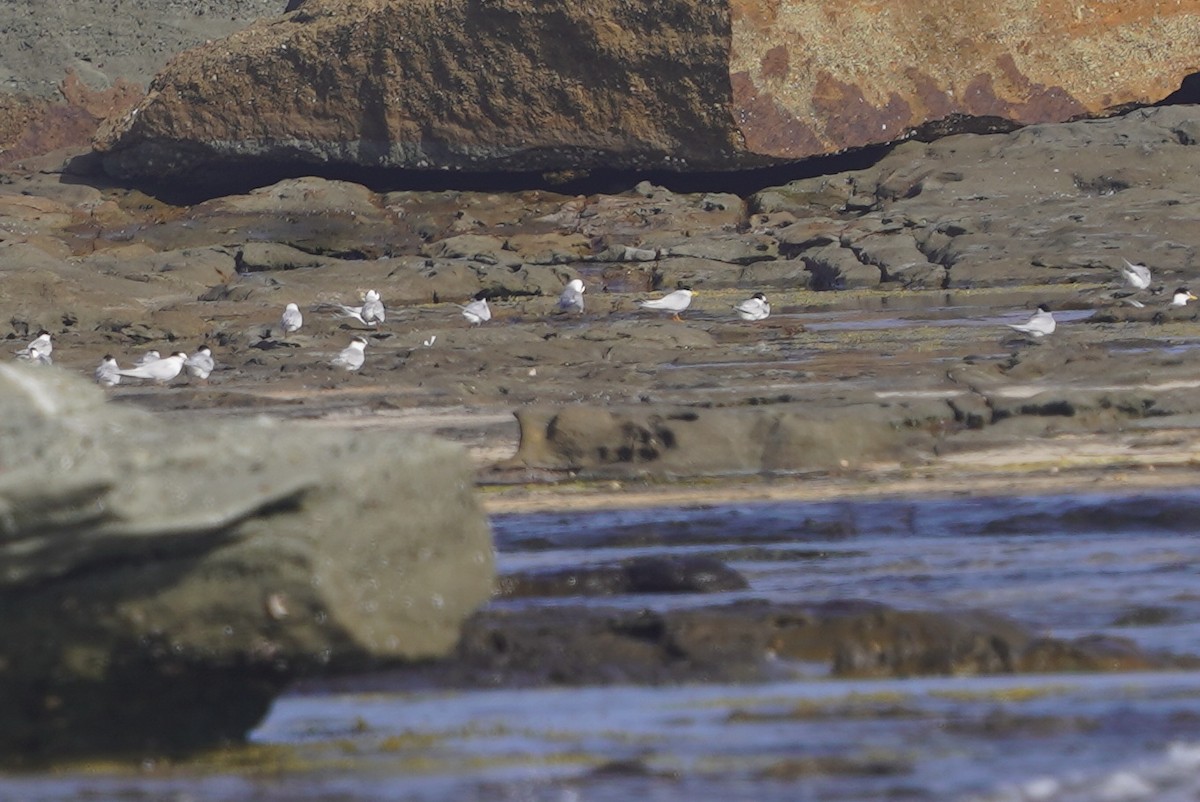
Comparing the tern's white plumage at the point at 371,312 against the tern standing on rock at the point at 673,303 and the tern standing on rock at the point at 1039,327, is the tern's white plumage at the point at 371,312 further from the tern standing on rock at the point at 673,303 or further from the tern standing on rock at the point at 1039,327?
the tern standing on rock at the point at 1039,327

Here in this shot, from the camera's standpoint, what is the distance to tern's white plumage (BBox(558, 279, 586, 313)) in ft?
54.2

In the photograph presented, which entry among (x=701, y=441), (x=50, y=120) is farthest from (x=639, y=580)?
(x=50, y=120)

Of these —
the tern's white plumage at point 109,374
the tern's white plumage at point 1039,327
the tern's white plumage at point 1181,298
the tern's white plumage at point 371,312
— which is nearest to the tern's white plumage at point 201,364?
the tern's white plumage at point 109,374

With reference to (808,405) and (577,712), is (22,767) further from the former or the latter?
(808,405)

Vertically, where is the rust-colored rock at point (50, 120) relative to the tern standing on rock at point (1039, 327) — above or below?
above

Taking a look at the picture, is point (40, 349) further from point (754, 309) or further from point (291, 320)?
point (754, 309)

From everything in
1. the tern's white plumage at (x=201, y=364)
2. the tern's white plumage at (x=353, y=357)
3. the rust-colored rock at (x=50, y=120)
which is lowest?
the tern's white plumage at (x=201, y=364)

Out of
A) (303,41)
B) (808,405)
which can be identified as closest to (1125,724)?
(808,405)

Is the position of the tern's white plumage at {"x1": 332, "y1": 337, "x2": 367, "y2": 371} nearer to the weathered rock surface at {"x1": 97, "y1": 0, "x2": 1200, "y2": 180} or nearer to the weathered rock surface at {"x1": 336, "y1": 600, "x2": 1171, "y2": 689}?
the weathered rock surface at {"x1": 336, "y1": 600, "x2": 1171, "y2": 689}

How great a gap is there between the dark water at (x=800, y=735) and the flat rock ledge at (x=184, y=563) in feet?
0.49

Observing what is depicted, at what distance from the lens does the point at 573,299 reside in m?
16.5

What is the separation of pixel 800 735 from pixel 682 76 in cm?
1838

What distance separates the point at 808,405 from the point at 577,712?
189 inches

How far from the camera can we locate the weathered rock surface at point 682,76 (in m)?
21.7
